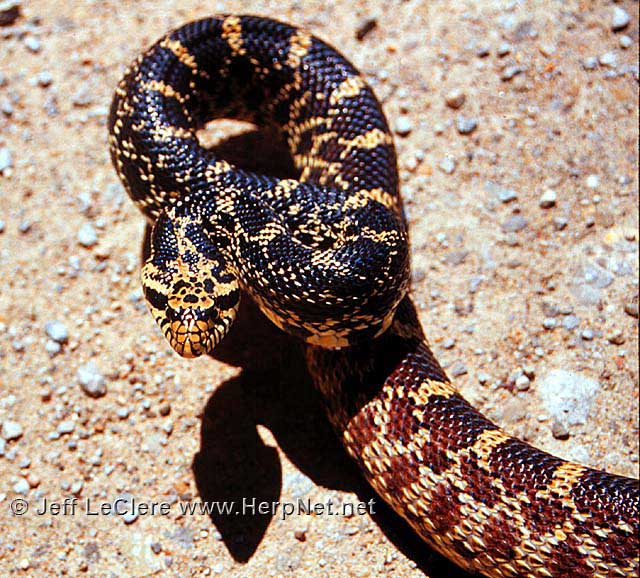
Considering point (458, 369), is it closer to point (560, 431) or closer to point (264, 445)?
point (560, 431)

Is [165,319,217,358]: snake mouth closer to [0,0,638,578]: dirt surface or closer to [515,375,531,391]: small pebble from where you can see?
[0,0,638,578]: dirt surface

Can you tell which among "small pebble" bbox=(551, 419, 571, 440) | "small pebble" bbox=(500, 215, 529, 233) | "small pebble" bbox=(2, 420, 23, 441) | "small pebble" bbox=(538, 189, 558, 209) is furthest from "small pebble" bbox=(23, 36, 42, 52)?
"small pebble" bbox=(551, 419, 571, 440)

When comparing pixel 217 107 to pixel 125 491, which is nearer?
pixel 125 491

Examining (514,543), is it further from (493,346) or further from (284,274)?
(284,274)

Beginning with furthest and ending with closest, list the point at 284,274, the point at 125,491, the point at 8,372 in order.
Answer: the point at 8,372, the point at 125,491, the point at 284,274

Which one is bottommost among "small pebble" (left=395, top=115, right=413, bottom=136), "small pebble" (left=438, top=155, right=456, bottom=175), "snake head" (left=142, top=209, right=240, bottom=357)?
"small pebble" (left=438, top=155, right=456, bottom=175)

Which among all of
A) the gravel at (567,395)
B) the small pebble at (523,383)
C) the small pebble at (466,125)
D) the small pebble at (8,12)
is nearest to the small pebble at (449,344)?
the small pebble at (523,383)

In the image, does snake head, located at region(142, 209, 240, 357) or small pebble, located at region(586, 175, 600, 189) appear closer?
snake head, located at region(142, 209, 240, 357)

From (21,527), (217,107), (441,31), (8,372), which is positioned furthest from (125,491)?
(441,31)
